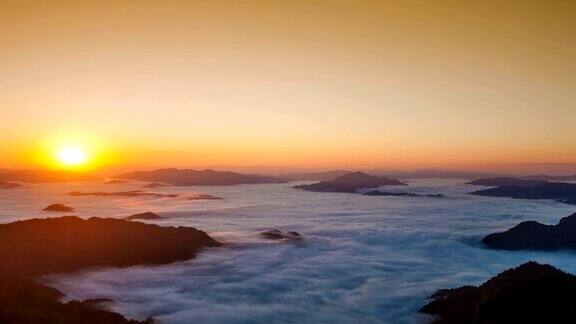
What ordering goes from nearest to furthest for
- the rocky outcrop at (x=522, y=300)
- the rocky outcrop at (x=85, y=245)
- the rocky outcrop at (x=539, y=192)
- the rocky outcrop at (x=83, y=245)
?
the rocky outcrop at (x=522, y=300)
the rocky outcrop at (x=85, y=245)
the rocky outcrop at (x=83, y=245)
the rocky outcrop at (x=539, y=192)

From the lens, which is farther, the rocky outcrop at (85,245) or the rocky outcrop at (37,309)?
the rocky outcrop at (85,245)

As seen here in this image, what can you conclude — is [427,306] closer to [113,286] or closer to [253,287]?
[253,287]

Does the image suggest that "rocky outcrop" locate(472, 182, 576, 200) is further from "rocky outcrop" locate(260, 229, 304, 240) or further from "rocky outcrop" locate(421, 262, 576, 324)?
"rocky outcrop" locate(421, 262, 576, 324)

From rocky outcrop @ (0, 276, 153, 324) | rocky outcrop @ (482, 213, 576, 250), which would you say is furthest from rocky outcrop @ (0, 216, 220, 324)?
rocky outcrop @ (482, 213, 576, 250)

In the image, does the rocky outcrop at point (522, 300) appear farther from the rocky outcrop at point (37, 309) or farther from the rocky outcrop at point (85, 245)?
the rocky outcrop at point (85, 245)

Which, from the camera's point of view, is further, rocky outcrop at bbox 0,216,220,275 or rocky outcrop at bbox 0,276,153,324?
rocky outcrop at bbox 0,216,220,275

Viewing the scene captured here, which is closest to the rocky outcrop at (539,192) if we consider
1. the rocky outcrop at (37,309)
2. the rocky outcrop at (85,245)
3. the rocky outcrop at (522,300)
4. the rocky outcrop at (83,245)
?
the rocky outcrop at (85,245)
